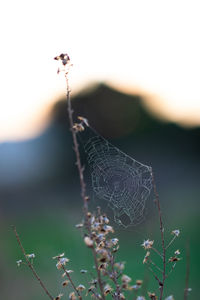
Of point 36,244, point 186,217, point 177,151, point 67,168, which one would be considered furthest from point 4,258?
point 177,151

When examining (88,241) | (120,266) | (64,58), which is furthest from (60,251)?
(88,241)

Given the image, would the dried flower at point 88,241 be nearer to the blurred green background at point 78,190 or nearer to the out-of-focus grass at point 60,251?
the out-of-focus grass at point 60,251

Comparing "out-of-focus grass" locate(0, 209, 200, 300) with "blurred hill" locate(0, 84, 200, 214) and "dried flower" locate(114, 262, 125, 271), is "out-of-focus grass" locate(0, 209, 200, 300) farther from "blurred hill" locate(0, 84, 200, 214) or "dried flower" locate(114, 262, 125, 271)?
"dried flower" locate(114, 262, 125, 271)

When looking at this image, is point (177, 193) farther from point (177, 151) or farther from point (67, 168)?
point (67, 168)

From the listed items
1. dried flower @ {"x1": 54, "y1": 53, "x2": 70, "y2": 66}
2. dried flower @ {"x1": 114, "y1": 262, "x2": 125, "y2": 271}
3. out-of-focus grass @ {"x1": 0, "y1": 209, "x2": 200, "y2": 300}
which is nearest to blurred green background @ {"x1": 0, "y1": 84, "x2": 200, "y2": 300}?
out-of-focus grass @ {"x1": 0, "y1": 209, "x2": 200, "y2": 300}

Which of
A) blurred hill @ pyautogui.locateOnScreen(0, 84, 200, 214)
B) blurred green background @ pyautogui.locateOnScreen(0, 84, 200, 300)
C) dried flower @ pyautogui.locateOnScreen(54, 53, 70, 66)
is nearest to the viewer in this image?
dried flower @ pyautogui.locateOnScreen(54, 53, 70, 66)
